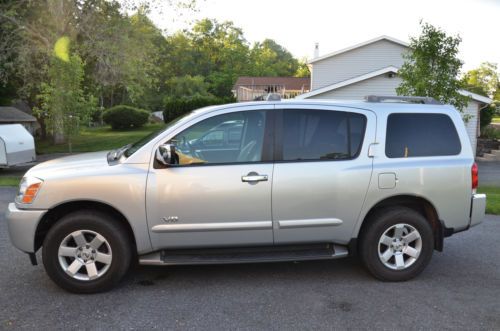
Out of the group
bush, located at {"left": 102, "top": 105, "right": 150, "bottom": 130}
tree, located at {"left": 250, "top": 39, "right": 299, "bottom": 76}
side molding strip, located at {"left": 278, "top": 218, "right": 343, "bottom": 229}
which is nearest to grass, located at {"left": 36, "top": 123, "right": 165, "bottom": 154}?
bush, located at {"left": 102, "top": 105, "right": 150, "bottom": 130}

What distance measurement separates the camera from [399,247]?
4.49m

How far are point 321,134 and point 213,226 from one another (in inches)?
56.2

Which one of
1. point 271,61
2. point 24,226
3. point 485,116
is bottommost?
point 24,226

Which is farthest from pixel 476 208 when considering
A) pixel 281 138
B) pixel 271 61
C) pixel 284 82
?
pixel 271 61

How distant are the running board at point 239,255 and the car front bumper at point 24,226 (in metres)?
1.02

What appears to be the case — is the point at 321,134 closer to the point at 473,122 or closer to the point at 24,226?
the point at 24,226

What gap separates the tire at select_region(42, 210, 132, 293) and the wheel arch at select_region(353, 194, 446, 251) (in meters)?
2.36

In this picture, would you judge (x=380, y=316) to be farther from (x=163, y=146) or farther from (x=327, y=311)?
(x=163, y=146)

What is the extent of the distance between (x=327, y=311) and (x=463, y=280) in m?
1.75

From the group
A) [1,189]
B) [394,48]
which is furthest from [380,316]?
[394,48]

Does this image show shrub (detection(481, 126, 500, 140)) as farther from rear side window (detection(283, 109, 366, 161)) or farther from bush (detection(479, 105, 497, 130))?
rear side window (detection(283, 109, 366, 161))

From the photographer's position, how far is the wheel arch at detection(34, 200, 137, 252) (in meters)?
4.17

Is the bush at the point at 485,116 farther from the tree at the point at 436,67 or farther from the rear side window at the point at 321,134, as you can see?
the rear side window at the point at 321,134

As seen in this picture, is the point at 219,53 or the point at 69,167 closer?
the point at 69,167
